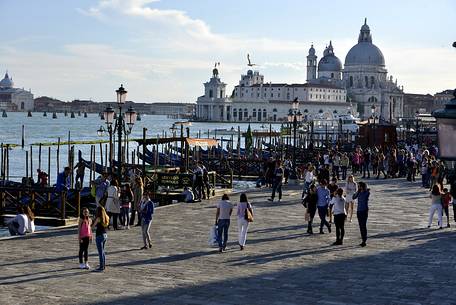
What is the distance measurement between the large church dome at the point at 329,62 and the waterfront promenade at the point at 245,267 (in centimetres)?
16249

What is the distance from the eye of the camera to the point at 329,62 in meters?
177

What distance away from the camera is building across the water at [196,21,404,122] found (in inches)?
6388

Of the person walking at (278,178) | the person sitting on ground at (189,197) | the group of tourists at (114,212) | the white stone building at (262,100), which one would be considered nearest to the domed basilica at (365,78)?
the white stone building at (262,100)

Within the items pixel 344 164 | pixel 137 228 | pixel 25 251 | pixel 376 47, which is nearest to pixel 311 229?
pixel 137 228

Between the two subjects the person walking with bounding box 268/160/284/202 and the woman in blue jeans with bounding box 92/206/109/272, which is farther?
the person walking with bounding box 268/160/284/202

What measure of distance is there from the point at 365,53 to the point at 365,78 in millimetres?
6333

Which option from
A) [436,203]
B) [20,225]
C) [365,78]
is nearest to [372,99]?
[365,78]

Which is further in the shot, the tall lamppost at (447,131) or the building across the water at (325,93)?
the building across the water at (325,93)

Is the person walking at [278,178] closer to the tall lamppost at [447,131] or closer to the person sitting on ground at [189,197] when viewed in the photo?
the person sitting on ground at [189,197]

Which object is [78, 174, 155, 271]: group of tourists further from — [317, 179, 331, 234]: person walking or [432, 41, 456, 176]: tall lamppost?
[432, 41, 456, 176]: tall lamppost

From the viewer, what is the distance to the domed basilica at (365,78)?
6398 inches

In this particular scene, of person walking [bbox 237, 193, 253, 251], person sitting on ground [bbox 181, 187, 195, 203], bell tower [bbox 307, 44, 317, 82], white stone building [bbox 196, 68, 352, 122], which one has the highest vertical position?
bell tower [bbox 307, 44, 317, 82]

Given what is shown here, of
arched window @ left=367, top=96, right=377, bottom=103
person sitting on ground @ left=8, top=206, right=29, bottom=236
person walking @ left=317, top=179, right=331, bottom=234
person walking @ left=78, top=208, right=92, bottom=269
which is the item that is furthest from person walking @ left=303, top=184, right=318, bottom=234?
arched window @ left=367, top=96, right=377, bottom=103

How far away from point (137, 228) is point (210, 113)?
161m
